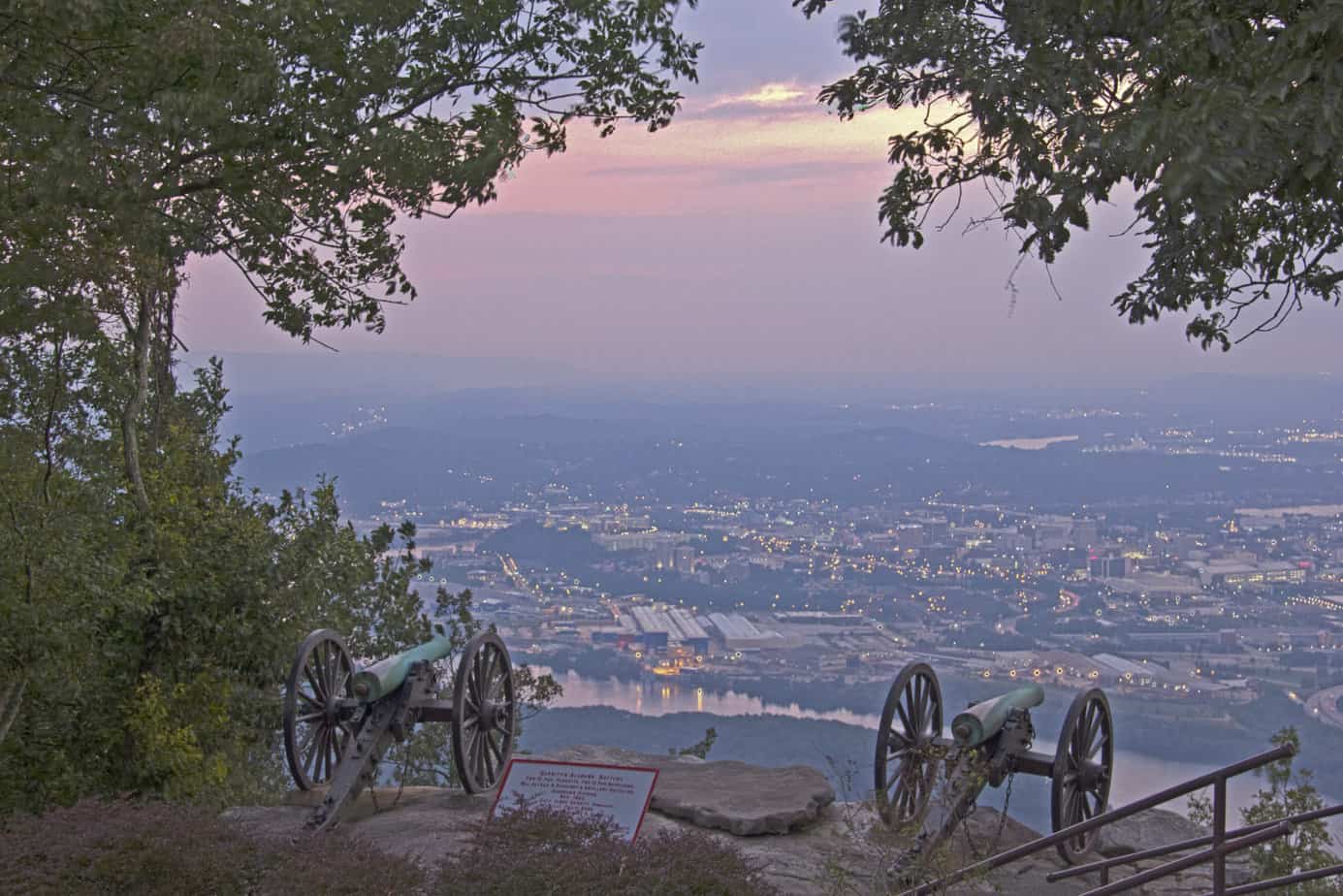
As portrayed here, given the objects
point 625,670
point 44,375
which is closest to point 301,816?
point 44,375

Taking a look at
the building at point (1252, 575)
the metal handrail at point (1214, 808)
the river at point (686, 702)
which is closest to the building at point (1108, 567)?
the building at point (1252, 575)

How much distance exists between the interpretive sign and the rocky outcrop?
0.22 m

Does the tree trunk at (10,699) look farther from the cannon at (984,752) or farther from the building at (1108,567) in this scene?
the building at (1108,567)

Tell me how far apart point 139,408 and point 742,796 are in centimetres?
612

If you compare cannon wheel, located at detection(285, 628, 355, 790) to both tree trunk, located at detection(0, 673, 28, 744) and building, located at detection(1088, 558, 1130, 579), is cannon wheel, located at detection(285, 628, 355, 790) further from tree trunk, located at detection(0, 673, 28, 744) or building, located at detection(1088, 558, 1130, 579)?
building, located at detection(1088, 558, 1130, 579)

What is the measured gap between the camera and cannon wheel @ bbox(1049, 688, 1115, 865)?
7953mm

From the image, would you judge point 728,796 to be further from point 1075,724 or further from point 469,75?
point 469,75

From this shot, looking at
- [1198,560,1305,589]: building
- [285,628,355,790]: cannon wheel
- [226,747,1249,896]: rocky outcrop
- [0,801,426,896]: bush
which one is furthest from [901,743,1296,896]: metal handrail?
[1198,560,1305,589]: building

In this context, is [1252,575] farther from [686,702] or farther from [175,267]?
[175,267]

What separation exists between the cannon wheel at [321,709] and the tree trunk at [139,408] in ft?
8.12

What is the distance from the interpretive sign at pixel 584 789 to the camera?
6.93 meters

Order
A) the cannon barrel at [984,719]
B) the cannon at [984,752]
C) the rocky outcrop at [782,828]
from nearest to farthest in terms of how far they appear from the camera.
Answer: the rocky outcrop at [782,828]
the cannon at [984,752]
the cannon barrel at [984,719]

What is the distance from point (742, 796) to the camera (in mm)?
8539

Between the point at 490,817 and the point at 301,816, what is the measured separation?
2556 millimetres
